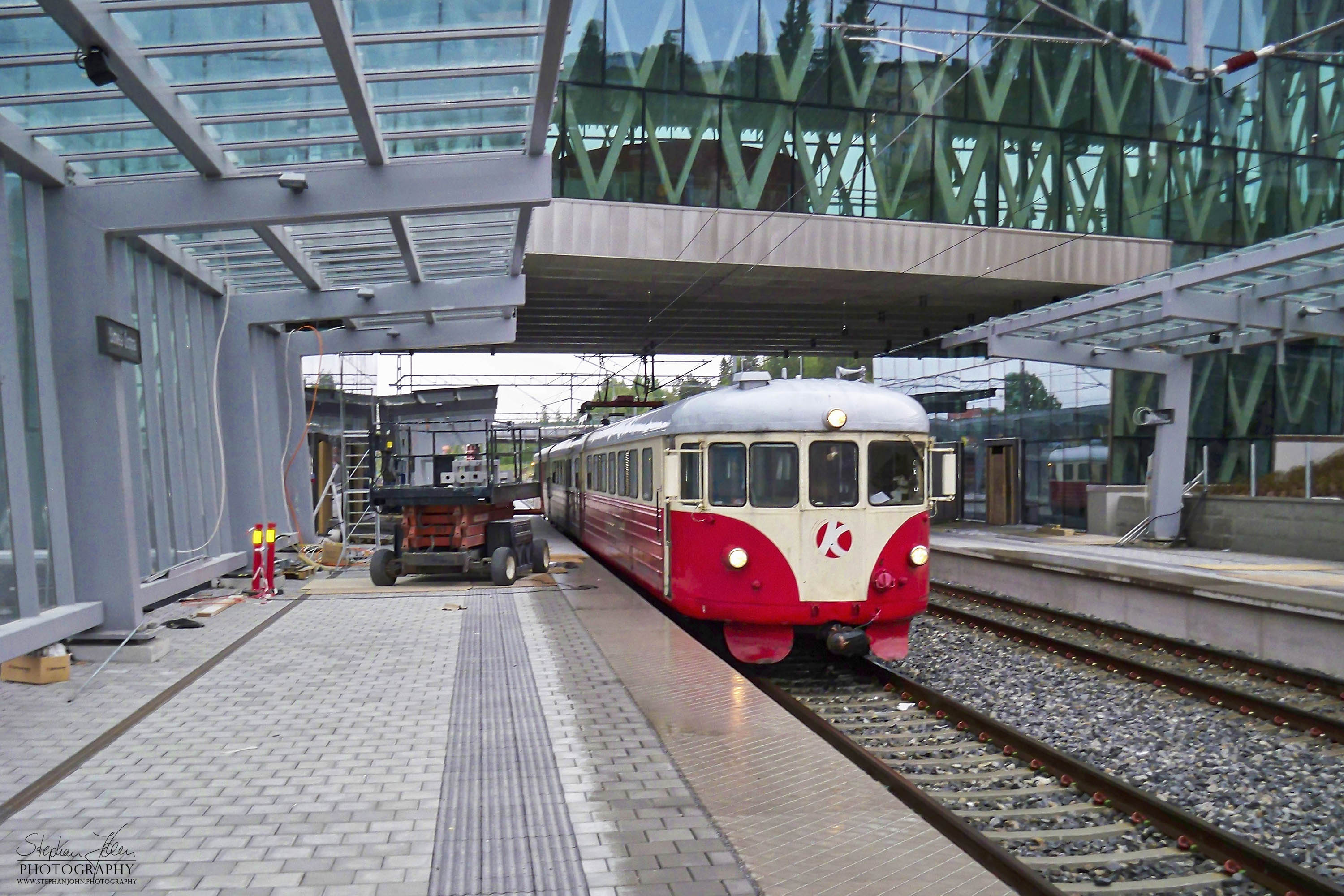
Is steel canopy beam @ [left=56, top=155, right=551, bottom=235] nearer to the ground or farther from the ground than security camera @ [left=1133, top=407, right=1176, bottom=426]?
farther from the ground

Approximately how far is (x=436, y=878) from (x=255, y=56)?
21.6ft

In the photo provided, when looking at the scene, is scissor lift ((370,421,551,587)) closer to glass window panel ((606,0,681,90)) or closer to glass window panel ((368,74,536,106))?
glass window panel ((368,74,536,106))

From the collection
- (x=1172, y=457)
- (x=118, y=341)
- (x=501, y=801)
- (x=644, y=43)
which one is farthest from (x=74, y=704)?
(x=1172, y=457)

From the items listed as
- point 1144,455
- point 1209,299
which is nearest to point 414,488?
point 1209,299

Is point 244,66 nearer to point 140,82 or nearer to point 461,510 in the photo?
point 140,82

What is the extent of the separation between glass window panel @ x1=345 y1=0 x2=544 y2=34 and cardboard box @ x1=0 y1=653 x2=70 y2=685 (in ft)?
18.3

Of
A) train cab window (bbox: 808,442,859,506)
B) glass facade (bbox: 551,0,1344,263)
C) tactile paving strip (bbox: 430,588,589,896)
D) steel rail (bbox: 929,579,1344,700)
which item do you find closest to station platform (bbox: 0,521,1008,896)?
tactile paving strip (bbox: 430,588,589,896)

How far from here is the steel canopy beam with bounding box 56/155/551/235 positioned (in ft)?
29.7

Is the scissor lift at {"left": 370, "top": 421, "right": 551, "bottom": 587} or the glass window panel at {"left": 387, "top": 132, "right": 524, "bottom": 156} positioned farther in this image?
the scissor lift at {"left": 370, "top": 421, "right": 551, "bottom": 587}

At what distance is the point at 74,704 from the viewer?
7184 millimetres

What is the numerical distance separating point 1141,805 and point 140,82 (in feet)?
28.4

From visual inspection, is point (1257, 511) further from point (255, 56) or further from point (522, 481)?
point (255, 56)

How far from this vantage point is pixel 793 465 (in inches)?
356

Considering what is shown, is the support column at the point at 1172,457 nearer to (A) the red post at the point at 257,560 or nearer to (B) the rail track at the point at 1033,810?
(B) the rail track at the point at 1033,810
